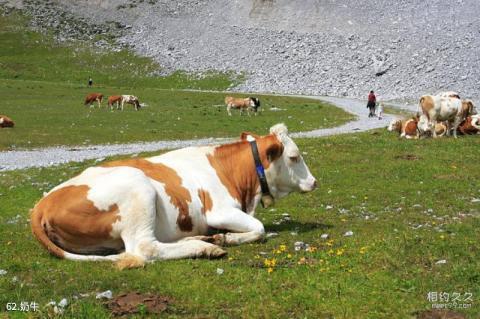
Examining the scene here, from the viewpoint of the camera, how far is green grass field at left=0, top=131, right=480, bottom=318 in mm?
6941

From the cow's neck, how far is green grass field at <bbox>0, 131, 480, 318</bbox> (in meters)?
1.04

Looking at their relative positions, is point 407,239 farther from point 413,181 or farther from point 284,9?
point 284,9

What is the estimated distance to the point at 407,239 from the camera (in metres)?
9.85

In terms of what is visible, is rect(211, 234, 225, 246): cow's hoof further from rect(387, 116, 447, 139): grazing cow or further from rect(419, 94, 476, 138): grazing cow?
rect(419, 94, 476, 138): grazing cow

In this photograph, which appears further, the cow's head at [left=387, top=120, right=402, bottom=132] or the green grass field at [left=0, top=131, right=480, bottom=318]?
the cow's head at [left=387, top=120, right=402, bottom=132]

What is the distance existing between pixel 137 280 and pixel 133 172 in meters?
2.32

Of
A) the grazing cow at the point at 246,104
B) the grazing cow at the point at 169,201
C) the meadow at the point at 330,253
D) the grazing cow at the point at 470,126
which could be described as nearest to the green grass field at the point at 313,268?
the meadow at the point at 330,253

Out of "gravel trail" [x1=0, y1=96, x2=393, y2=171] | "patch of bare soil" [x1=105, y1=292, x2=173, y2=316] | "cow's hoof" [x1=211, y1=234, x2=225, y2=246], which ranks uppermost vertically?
"patch of bare soil" [x1=105, y1=292, x2=173, y2=316]

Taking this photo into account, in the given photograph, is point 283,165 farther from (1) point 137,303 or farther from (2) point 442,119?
(2) point 442,119

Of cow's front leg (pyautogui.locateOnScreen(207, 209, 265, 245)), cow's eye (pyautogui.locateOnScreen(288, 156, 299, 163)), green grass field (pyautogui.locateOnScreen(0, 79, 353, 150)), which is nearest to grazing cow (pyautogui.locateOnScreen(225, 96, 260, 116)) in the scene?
green grass field (pyautogui.locateOnScreen(0, 79, 353, 150))

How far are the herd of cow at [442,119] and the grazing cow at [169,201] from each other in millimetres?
19428

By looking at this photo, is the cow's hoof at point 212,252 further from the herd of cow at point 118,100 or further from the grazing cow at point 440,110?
the herd of cow at point 118,100

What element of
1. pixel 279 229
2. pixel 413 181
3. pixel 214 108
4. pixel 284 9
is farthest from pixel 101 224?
pixel 284 9

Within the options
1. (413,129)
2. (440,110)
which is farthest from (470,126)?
(413,129)
